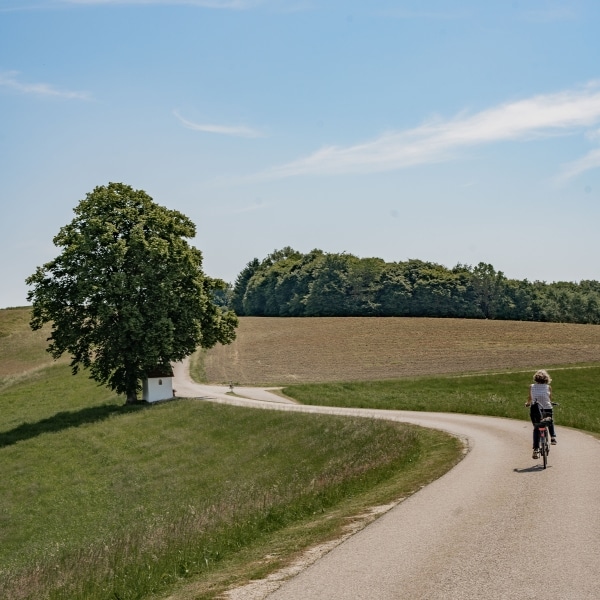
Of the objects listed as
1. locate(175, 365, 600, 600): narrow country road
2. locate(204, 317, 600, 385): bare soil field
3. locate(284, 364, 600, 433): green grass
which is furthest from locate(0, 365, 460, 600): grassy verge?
locate(204, 317, 600, 385): bare soil field

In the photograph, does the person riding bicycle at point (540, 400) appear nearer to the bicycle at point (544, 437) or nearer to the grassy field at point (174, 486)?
the bicycle at point (544, 437)

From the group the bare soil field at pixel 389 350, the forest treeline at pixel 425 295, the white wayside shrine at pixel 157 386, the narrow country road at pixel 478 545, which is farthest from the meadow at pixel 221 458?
the forest treeline at pixel 425 295

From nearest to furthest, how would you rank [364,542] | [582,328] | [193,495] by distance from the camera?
1. [364,542]
2. [193,495]
3. [582,328]

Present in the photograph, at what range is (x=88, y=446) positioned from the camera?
39.2 meters

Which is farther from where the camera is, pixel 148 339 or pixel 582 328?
pixel 582 328

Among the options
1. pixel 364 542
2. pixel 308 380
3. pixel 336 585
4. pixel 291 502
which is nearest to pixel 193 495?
pixel 291 502

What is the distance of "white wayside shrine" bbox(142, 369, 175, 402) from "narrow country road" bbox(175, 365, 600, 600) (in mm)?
36005

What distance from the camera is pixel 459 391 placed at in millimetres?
52625

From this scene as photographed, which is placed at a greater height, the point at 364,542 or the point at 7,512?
the point at 364,542

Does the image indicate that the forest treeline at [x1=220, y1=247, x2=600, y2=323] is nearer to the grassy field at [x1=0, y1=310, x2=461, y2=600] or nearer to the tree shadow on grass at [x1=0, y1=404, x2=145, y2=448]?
the grassy field at [x1=0, y1=310, x2=461, y2=600]

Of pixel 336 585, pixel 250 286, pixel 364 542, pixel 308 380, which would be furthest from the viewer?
pixel 250 286

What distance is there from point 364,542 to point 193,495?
18299 millimetres

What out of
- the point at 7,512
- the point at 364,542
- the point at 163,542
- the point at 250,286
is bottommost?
the point at 7,512

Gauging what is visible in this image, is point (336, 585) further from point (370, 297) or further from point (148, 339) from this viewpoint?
point (370, 297)
